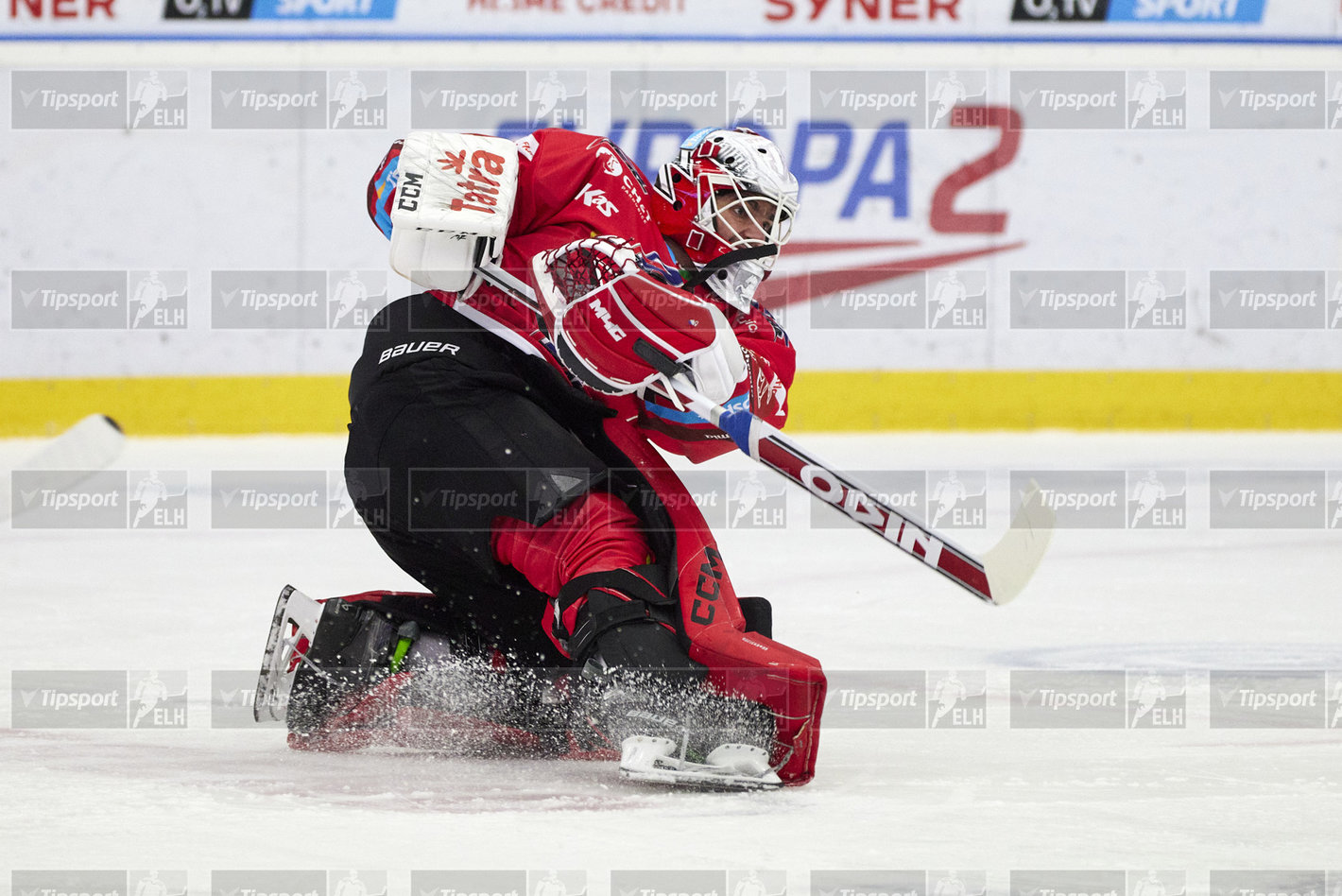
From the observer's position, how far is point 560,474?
2484mm

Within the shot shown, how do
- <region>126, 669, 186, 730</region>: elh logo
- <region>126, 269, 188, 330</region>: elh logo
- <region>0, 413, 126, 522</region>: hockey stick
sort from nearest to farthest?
<region>126, 669, 186, 730</region>: elh logo
<region>0, 413, 126, 522</region>: hockey stick
<region>126, 269, 188, 330</region>: elh logo

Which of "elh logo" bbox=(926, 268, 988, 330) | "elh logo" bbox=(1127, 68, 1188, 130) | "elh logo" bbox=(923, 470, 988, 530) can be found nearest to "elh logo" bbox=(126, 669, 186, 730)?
"elh logo" bbox=(923, 470, 988, 530)

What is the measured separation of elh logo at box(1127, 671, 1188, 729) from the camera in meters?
2.89

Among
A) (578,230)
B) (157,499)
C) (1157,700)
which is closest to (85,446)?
(578,230)

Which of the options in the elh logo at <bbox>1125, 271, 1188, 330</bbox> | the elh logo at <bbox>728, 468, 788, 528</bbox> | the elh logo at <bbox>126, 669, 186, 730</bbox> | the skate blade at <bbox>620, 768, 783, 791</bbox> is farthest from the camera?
the elh logo at <bbox>1125, 271, 1188, 330</bbox>

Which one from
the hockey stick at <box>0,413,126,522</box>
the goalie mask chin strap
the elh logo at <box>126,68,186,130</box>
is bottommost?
the hockey stick at <box>0,413,126,522</box>

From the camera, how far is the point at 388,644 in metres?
2.70

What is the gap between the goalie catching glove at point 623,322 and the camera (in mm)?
2424

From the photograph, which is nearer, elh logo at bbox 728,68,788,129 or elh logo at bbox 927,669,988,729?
elh logo at bbox 927,669,988,729

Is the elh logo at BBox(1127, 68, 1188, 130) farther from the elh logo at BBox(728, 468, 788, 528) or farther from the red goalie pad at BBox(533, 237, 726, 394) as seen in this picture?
the red goalie pad at BBox(533, 237, 726, 394)

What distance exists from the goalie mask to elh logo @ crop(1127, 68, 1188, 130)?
582cm

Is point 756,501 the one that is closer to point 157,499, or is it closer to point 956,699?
point 157,499

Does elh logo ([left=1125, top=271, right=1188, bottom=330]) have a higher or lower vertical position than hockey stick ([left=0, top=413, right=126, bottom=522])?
higher

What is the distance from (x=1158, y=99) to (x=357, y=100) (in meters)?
3.77
